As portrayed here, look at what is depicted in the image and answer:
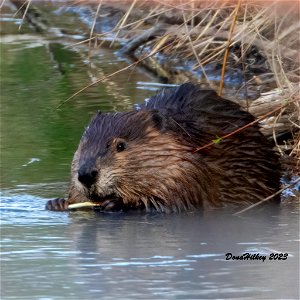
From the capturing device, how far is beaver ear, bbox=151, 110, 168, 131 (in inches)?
233

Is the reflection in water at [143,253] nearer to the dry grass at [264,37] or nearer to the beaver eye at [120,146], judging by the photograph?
the beaver eye at [120,146]

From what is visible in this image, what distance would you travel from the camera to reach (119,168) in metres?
5.84

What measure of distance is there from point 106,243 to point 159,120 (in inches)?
43.2

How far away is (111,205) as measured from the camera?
5742 mm

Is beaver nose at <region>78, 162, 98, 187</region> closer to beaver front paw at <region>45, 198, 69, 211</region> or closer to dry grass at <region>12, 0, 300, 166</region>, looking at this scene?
beaver front paw at <region>45, 198, 69, 211</region>

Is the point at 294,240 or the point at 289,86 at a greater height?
the point at 289,86

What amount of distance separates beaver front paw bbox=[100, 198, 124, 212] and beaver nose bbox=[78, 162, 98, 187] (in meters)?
0.13

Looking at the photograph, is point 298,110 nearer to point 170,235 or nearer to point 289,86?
point 289,86

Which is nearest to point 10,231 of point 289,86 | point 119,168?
point 119,168

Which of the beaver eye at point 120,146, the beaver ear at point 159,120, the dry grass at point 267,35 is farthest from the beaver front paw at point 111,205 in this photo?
the dry grass at point 267,35

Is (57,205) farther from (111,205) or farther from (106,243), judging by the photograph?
(106,243)

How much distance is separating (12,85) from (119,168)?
145 inches

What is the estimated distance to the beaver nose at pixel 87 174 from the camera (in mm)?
5691

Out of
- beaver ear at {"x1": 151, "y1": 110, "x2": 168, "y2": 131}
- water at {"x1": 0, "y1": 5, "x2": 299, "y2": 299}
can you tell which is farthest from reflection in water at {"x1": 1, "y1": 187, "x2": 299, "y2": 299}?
beaver ear at {"x1": 151, "y1": 110, "x2": 168, "y2": 131}
